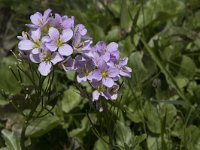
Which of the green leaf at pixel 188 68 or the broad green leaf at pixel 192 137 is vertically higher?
the green leaf at pixel 188 68

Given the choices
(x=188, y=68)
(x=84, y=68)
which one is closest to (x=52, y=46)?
(x=84, y=68)

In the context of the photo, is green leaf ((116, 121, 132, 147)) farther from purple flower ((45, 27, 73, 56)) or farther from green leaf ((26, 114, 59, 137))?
purple flower ((45, 27, 73, 56))

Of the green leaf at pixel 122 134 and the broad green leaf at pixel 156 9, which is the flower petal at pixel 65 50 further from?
the broad green leaf at pixel 156 9

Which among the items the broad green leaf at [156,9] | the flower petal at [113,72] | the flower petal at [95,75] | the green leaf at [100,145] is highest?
the broad green leaf at [156,9]

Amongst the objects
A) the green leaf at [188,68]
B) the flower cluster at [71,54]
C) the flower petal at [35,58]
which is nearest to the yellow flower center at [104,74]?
the flower cluster at [71,54]

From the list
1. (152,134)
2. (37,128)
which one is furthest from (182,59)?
(37,128)

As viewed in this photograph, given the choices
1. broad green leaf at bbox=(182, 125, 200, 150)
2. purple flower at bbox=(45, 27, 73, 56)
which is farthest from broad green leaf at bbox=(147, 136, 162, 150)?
purple flower at bbox=(45, 27, 73, 56)
